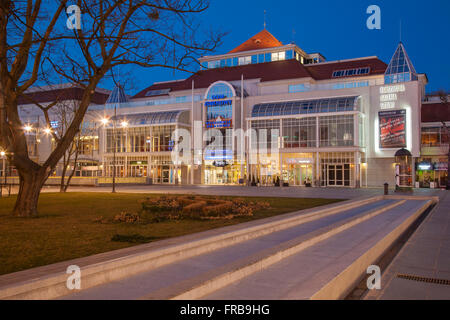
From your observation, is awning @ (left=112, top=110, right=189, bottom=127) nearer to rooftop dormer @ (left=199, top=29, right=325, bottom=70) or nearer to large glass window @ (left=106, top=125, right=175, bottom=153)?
large glass window @ (left=106, top=125, right=175, bottom=153)

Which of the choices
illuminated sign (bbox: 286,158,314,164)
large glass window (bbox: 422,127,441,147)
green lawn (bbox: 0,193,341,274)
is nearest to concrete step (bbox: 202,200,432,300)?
green lawn (bbox: 0,193,341,274)

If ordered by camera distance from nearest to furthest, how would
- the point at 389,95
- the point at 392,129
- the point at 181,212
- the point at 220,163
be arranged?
the point at 181,212 < the point at 392,129 < the point at 389,95 < the point at 220,163

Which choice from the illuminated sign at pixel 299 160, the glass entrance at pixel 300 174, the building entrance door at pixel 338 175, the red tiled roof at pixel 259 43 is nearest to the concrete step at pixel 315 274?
the building entrance door at pixel 338 175

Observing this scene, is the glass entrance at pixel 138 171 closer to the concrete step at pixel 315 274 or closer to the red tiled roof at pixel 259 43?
the red tiled roof at pixel 259 43

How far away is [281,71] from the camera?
189ft

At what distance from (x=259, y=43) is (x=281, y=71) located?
14.6 meters

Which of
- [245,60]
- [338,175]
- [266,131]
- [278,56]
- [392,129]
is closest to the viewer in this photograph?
[392,129]

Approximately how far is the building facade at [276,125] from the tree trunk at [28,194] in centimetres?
2928

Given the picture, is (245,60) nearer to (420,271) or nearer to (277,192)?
(277,192)

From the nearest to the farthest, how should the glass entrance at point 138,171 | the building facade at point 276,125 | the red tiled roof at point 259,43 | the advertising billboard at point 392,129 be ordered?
the advertising billboard at point 392,129, the building facade at point 276,125, the glass entrance at point 138,171, the red tiled roof at point 259,43

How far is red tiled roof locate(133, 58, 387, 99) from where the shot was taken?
181 feet

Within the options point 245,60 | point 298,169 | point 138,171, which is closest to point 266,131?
point 298,169

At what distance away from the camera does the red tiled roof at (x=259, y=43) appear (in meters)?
69.3
